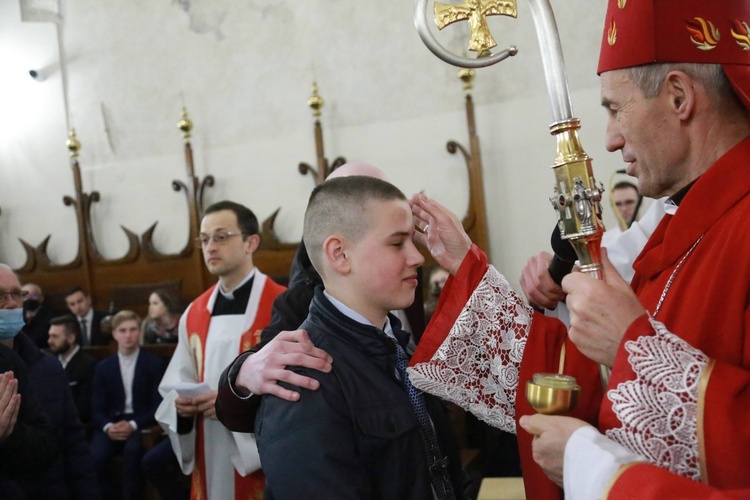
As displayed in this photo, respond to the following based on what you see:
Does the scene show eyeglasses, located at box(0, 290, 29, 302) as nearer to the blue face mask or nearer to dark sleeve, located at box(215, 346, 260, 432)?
the blue face mask

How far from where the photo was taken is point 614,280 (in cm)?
128

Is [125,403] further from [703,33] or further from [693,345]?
[703,33]

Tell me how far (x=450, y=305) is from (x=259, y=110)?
685 cm

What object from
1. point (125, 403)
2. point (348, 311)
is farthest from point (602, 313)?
point (125, 403)

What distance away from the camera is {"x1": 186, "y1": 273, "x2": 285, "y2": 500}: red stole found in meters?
3.34

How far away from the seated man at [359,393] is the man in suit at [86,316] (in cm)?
638

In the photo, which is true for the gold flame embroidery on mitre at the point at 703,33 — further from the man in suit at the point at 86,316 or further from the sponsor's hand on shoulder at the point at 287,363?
the man in suit at the point at 86,316

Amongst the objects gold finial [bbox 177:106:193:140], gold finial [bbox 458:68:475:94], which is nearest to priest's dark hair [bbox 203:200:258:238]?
gold finial [bbox 458:68:475:94]

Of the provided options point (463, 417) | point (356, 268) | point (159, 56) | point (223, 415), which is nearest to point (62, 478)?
point (223, 415)

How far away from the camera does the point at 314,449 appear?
4.92 ft

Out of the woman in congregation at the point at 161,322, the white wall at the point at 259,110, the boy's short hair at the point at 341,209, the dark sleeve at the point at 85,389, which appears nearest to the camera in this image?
the boy's short hair at the point at 341,209

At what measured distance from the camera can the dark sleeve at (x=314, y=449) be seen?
1487mm

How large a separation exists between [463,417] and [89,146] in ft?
20.9

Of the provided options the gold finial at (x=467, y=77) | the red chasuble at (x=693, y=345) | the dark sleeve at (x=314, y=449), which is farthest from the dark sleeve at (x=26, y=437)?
the gold finial at (x=467, y=77)
